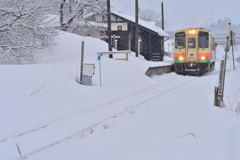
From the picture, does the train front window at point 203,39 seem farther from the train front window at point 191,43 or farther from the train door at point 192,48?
the train front window at point 191,43

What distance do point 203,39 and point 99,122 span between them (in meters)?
17.1

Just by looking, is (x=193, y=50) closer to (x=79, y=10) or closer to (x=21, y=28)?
(x=79, y=10)

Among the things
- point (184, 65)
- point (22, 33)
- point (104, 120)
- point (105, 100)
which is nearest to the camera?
point (104, 120)

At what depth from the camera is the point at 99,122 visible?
6.57 metres

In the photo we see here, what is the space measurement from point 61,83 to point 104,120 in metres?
3.26

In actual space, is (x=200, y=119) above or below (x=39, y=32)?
below

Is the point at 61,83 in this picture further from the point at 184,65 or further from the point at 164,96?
the point at 184,65

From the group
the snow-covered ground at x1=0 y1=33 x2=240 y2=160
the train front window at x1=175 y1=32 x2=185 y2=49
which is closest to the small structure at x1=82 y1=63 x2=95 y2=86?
the snow-covered ground at x1=0 y1=33 x2=240 y2=160

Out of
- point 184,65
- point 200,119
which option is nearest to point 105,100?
point 200,119

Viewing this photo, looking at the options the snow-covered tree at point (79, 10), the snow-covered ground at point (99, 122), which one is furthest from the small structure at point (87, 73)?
the snow-covered tree at point (79, 10)

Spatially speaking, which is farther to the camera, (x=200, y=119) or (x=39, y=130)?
(x=200, y=119)

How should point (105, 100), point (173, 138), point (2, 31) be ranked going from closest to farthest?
point (173, 138)
point (105, 100)
point (2, 31)

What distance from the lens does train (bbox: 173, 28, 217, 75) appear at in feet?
71.6

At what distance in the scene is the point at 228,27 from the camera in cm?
1034
